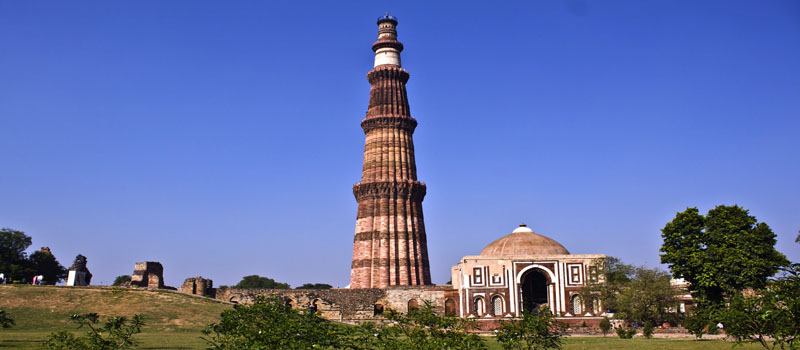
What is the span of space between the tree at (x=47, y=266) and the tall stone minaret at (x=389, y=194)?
2493cm

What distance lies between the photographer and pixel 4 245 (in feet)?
176

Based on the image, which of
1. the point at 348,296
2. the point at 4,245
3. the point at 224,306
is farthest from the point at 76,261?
the point at 348,296

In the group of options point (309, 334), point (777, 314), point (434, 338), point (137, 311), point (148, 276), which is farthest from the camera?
point (148, 276)

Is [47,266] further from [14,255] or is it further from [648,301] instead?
[648,301]

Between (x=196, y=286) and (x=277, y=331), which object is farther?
(x=196, y=286)

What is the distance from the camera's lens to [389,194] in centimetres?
5341

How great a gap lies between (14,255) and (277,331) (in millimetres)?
50294

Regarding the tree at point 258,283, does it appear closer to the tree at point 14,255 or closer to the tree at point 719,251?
the tree at point 14,255

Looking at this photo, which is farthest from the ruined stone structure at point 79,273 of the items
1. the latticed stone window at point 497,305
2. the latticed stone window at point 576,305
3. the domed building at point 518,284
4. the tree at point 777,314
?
the tree at point 777,314

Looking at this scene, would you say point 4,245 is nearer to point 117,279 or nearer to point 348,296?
point 348,296

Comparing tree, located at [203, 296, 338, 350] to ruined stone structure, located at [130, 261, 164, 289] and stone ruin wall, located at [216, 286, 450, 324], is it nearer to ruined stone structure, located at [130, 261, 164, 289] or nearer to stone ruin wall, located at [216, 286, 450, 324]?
stone ruin wall, located at [216, 286, 450, 324]

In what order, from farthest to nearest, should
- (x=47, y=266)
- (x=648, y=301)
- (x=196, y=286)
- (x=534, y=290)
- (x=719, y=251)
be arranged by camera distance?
(x=47, y=266), (x=534, y=290), (x=196, y=286), (x=648, y=301), (x=719, y=251)

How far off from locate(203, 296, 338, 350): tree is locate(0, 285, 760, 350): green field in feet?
43.0

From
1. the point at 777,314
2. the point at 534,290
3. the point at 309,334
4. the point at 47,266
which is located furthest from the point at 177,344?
the point at 47,266
